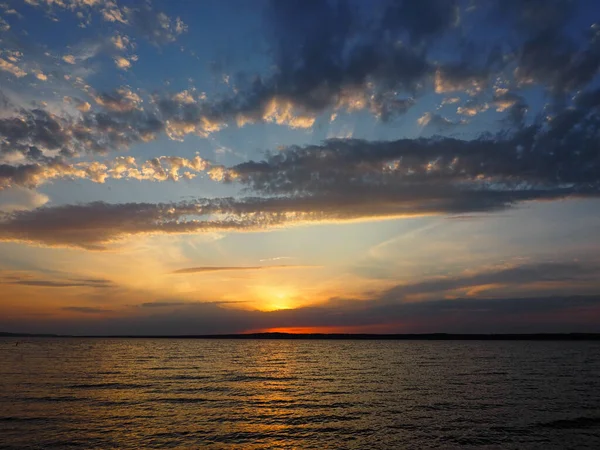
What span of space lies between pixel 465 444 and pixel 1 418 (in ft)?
112

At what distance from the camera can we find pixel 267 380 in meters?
61.3

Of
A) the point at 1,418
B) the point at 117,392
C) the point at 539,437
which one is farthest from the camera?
the point at 117,392

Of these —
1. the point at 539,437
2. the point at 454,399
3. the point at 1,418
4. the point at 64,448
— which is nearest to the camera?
the point at 64,448

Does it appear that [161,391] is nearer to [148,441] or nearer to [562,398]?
[148,441]

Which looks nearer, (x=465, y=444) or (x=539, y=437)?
(x=465, y=444)

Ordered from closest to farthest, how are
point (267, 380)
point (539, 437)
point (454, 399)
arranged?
point (539, 437) → point (454, 399) → point (267, 380)

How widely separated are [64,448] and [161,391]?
22416 mm

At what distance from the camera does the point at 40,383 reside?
52.9 metres

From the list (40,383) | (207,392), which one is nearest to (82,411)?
(207,392)

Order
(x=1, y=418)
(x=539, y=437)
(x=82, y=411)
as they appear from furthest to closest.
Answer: (x=82, y=411) → (x=1, y=418) → (x=539, y=437)

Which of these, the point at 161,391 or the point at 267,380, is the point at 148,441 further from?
the point at 267,380

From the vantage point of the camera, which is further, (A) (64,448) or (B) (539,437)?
(B) (539,437)

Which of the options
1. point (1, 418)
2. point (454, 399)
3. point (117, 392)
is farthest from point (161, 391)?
point (454, 399)

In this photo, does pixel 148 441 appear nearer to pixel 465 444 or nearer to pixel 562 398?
pixel 465 444
